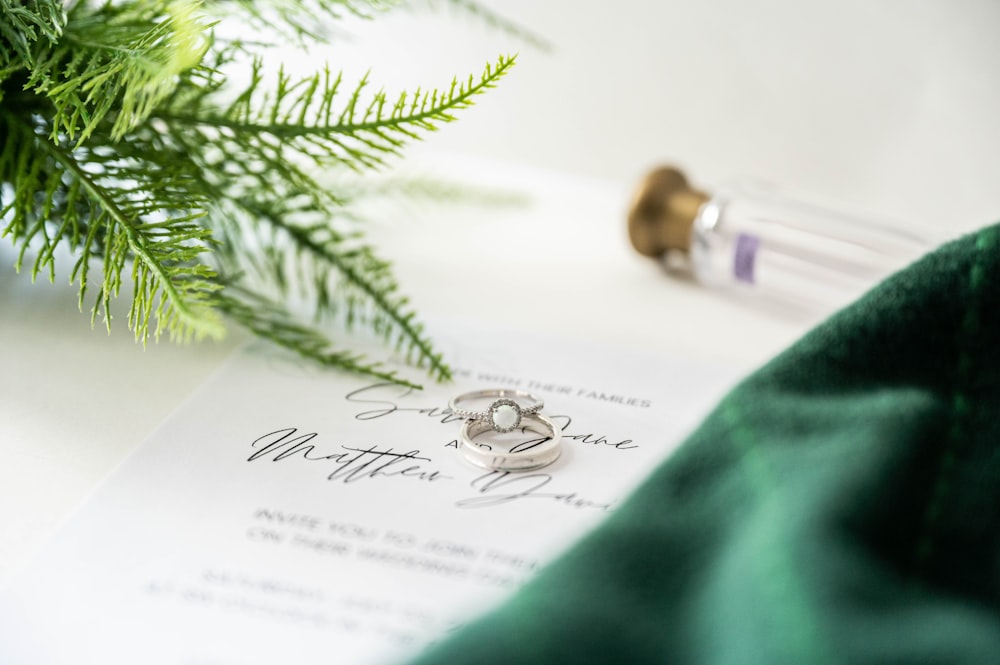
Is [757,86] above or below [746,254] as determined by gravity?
above

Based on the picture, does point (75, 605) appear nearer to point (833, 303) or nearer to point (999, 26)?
point (833, 303)

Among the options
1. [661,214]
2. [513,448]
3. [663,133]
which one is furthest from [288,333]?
[663,133]

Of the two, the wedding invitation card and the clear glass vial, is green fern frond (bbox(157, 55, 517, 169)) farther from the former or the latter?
the clear glass vial

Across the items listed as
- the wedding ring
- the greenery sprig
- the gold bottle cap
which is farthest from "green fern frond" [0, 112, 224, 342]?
the gold bottle cap

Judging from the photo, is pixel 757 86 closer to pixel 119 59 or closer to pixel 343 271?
pixel 343 271

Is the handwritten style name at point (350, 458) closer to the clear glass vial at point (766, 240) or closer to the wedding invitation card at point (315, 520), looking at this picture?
the wedding invitation card at point (315, 520)

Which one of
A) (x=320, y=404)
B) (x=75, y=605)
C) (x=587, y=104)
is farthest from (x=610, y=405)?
(x=587, y=104)

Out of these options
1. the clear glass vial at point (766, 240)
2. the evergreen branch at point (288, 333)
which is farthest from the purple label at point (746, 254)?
the evergreen branch at point (288, 333)
